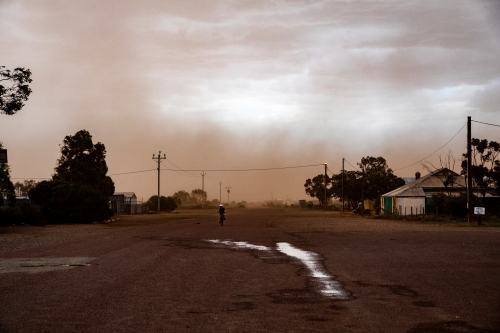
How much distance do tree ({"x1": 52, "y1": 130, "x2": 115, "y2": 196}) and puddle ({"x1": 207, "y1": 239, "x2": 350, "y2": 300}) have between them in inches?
1835

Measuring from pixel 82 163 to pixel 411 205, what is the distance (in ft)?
130

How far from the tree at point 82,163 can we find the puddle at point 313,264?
4661 centimetres

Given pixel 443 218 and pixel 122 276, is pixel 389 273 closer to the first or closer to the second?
pixel 122 276

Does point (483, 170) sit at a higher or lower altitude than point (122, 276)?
higher

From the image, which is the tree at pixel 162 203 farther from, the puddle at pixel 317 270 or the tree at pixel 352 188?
the puddle at pixel 317 270

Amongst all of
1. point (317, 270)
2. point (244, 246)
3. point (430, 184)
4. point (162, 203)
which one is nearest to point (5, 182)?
point (244, 246)

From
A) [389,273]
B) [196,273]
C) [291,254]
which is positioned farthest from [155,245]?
[389,273]

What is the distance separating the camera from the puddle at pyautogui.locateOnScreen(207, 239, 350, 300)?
1085 centimetres

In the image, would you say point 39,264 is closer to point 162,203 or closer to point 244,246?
point 244,246

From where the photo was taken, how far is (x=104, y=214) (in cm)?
5119

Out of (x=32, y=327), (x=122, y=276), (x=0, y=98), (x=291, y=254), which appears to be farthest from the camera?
(x=0, y=98)

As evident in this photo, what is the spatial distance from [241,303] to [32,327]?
137 inches

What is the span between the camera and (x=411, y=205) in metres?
64.1

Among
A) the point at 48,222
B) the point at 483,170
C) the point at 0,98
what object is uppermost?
the point at 0,98
